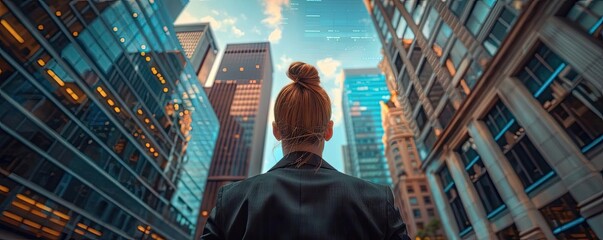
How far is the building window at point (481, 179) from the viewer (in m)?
15.7

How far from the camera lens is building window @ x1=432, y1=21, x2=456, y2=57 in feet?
64.7

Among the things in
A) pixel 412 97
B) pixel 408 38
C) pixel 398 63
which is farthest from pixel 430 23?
pixel 412 97

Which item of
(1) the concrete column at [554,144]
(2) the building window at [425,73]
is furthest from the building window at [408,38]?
(1) the concrete column at [554,144]

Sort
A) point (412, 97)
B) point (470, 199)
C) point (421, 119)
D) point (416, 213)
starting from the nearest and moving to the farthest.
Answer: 1. point (470, 199)
2. point (421, 119)
3. point (412, 97)
4. point (416, 213)

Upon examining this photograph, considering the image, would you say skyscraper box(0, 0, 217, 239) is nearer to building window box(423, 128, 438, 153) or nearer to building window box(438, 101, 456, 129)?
building window box(438, 101, 456, 129)

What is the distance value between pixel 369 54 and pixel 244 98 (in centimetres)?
8761

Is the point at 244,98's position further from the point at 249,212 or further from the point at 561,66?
the point at 249,212

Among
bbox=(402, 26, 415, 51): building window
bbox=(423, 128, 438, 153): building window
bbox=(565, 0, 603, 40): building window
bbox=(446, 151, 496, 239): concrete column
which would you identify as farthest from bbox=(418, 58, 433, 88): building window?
bbox=(565, 0, 603, 40): building window

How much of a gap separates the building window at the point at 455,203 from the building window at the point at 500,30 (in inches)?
428

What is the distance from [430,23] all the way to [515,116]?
11.6m

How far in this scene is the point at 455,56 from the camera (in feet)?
62.6

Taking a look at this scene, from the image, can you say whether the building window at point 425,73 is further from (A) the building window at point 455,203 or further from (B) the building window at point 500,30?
(A) the building window at point 455,203

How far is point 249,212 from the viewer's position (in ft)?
4.22

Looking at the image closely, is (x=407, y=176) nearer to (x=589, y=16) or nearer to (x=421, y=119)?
(x=421, y=119)
